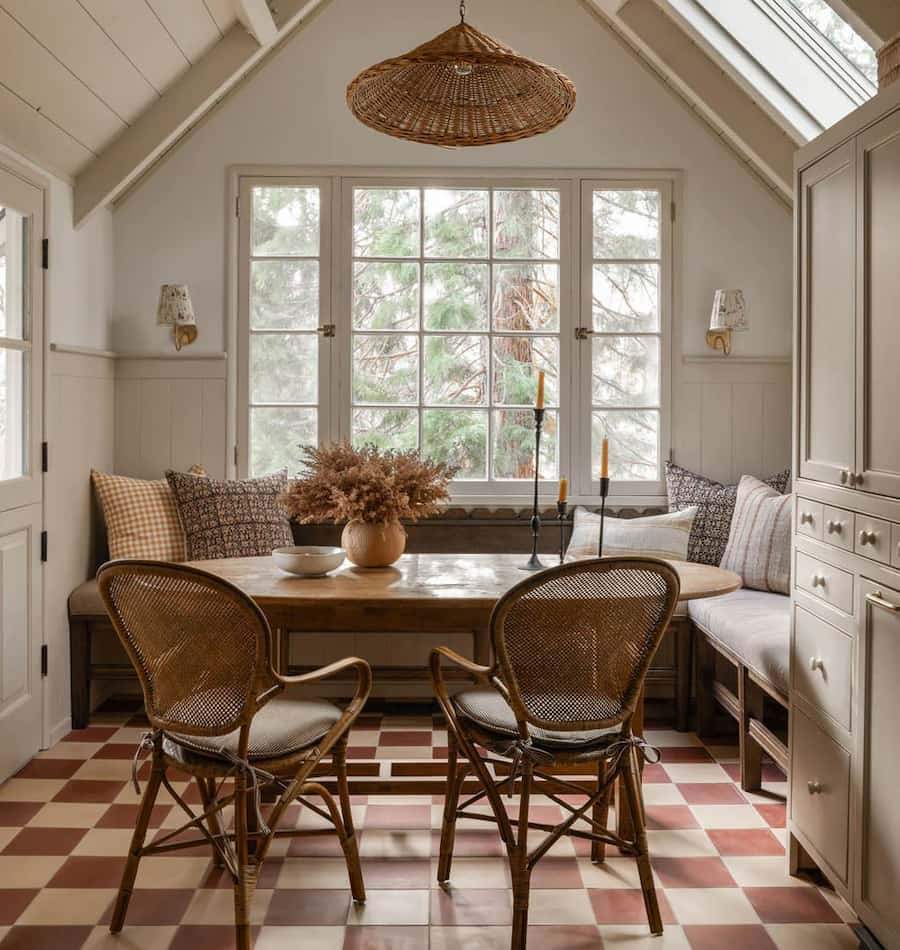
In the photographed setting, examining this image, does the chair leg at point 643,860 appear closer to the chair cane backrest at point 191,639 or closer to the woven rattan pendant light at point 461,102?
the chair cane backrest at point 191,639

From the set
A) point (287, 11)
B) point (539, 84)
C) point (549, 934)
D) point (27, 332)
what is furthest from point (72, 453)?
point (549, 934)

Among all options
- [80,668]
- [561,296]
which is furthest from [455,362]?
[80,668]

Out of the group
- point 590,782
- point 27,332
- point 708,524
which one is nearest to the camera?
point 590,782

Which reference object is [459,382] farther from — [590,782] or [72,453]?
[590,782]

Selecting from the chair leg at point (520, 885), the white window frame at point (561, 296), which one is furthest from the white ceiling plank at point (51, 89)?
the chair leg at point (520, 885)

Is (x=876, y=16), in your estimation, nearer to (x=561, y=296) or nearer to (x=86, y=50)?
(x=561, y=296)

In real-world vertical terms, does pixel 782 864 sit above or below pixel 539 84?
below

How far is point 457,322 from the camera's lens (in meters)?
4.46

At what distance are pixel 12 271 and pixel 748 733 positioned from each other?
298 centimetres

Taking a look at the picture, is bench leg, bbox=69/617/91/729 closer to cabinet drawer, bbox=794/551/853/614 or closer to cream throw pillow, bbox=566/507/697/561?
cream throw pillow, bbox=566/507/697/561

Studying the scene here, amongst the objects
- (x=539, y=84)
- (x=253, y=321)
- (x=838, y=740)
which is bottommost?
(x=838, y=740)

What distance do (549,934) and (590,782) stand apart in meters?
0.67

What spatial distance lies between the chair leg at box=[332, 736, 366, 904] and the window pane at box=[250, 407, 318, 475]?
85.5 inches

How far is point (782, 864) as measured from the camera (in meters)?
2.70
